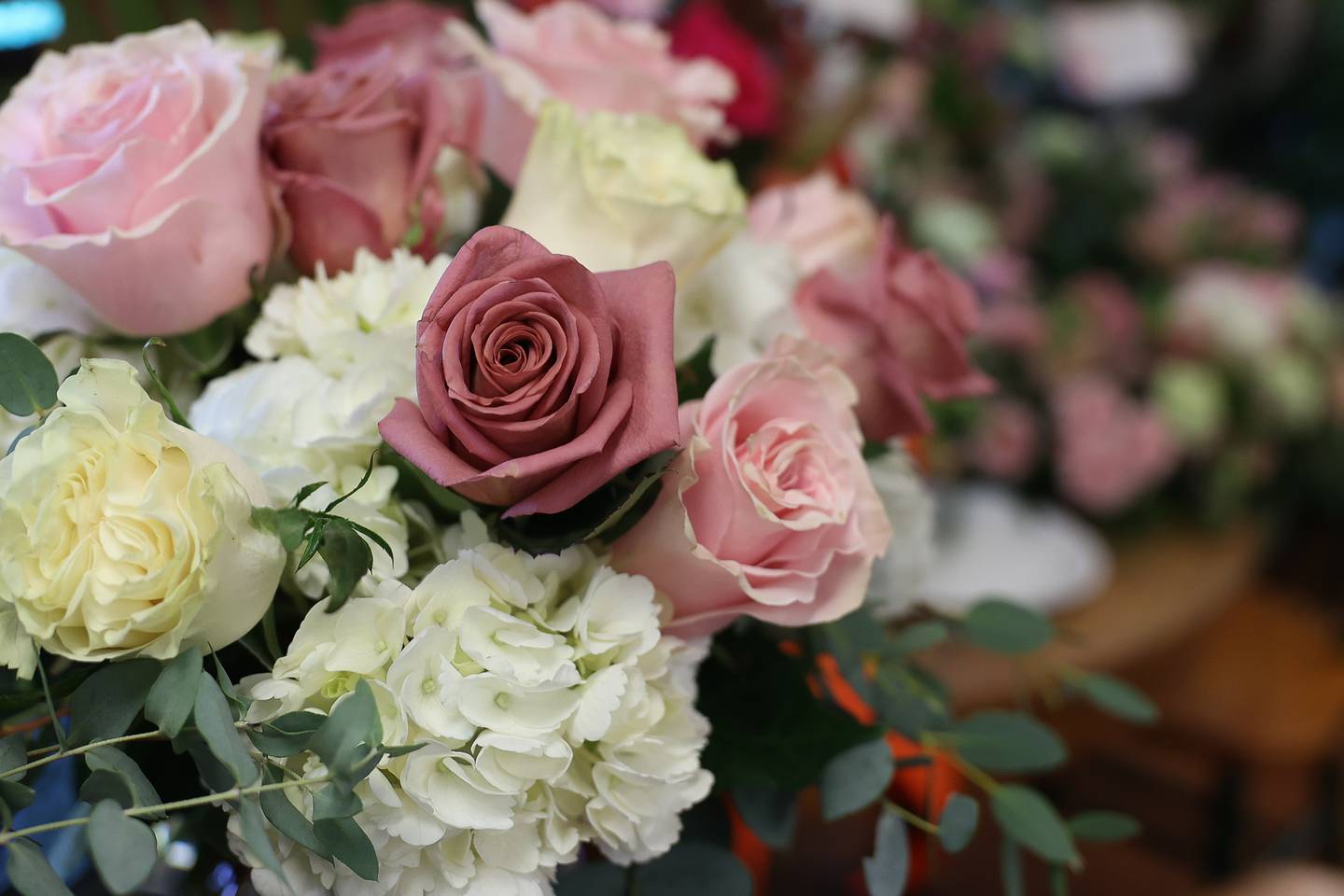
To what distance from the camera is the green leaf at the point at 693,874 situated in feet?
1.42

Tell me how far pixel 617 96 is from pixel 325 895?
388mm

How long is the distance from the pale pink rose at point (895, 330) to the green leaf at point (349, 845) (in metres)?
0.29

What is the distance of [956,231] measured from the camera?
154cm

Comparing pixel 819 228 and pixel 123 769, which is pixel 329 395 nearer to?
pixel 123 769

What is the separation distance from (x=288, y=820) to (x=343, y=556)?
0.09m

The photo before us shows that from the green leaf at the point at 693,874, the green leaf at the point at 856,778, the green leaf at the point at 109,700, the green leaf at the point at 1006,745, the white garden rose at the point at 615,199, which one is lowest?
the green leaf at the point at 693,874

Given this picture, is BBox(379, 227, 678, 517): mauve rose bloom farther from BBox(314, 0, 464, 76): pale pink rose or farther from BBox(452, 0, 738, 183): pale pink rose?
BBox(314, 0, 464, 76): pale pink rose

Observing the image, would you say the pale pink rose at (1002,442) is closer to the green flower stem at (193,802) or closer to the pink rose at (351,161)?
the pink rose at (351,161)

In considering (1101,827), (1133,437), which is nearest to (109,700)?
(1101,827)

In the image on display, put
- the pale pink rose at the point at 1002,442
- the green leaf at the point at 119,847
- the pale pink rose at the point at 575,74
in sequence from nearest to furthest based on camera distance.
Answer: the green leaf at the point at 119,847 → the pale pink rose at the point at 575,74 → the pale pink rose at the point at 1002,442

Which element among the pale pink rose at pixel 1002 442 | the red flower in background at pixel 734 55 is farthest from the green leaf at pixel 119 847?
the pale pink rose at pixel 1002 442

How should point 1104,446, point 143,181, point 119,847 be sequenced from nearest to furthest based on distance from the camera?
point 119,847 → point 143,181 → point 1104,446

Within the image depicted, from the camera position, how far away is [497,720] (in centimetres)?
35

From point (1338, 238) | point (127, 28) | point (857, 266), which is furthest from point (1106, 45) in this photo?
point (127, 28)
